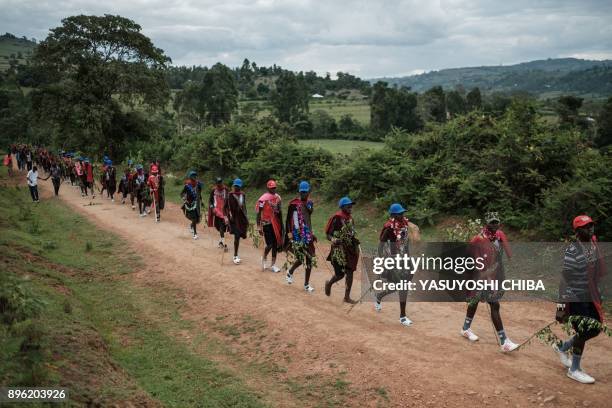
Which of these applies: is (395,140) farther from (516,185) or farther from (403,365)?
(403,365)

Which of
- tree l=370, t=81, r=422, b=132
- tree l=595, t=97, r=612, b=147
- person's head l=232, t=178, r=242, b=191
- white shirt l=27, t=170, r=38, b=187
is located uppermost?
tree l=370, t=81, r=422, b=132

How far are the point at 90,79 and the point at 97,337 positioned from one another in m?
29.5

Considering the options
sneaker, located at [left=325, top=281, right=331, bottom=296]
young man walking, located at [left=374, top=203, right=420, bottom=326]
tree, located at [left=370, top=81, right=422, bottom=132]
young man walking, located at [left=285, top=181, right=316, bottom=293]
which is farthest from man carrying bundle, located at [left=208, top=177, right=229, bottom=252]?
tree, located at [left=370, top=81, right=422, bottom=132]

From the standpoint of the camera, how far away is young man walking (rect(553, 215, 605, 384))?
233 inches

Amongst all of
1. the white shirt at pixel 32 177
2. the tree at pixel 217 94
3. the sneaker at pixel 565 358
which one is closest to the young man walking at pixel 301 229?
the sneaker at pixel 565 358

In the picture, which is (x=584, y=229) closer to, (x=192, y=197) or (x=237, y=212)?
(x=237, y=212)

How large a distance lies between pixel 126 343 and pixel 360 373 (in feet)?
12.3

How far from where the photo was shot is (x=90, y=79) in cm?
3259

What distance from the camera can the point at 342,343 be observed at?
7.27 meters

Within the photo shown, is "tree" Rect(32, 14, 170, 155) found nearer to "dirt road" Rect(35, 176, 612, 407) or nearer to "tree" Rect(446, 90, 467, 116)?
"dirt road" Rect(35, 176, 612, 407)

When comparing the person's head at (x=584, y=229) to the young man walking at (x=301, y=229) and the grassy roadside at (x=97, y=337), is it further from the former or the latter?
the young man walking at (x=301, y=229)

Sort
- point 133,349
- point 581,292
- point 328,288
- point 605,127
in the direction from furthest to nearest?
1. point 605,127
2. point 328,288
3. point 133,349
4. point 581,292

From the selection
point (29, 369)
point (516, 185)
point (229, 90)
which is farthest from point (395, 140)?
point (229, 90)

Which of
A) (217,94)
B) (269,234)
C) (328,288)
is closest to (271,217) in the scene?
(269,234)
